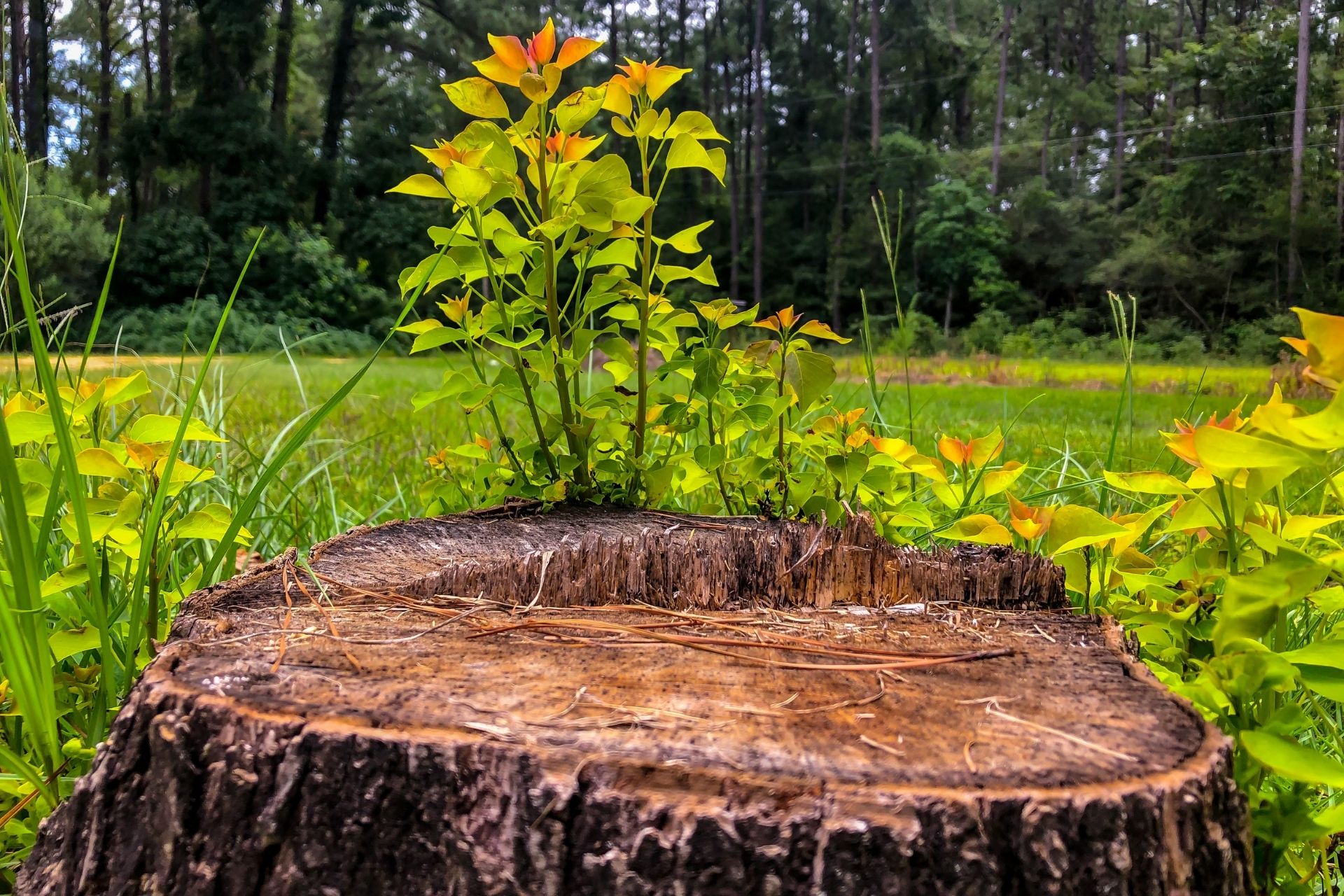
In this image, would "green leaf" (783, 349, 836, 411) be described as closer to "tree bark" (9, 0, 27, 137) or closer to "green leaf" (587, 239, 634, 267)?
"green leaf" (587, 239, 634, 267)

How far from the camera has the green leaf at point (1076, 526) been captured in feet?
2.57

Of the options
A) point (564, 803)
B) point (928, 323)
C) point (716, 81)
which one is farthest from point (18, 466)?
point (716, 81)

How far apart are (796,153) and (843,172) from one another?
1.34 m

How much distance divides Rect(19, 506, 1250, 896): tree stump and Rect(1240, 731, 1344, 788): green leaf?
4 centimetres

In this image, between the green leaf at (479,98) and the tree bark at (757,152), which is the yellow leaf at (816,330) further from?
the tree bark at (757,152)

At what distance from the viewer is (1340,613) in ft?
4.23

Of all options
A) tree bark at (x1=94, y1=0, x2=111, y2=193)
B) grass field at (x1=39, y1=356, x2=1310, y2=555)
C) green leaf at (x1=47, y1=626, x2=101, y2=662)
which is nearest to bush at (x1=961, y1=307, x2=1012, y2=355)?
grass field at (x1=39, y1=356, x2=1310, y2=555)

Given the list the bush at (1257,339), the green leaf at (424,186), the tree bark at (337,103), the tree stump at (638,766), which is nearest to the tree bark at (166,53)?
the tree bark at (337,103)

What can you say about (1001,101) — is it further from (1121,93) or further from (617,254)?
(617,254)

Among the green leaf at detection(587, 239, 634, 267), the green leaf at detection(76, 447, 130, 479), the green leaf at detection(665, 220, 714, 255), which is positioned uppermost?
the green leaf at detection(665, 220, 714, 255)

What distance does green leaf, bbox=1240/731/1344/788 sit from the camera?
50 centimetres

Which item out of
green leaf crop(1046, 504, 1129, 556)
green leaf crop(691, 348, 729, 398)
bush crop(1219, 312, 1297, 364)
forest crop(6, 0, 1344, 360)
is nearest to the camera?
green leaf crop(1046, 504, 1129, 556)

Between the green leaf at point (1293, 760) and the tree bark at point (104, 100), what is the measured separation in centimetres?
1934

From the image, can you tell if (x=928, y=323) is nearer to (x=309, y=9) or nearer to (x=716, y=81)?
(x=716, y=81)
